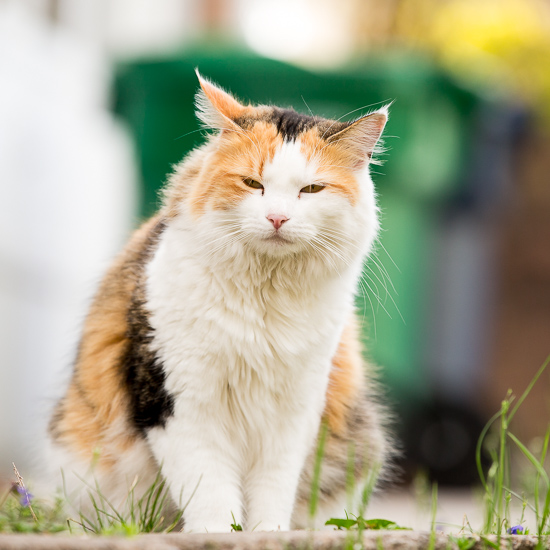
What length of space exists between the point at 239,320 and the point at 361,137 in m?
0.66

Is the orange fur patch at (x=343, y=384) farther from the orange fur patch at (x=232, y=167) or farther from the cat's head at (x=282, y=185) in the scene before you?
the orange fur patch at (x=232, y=167)

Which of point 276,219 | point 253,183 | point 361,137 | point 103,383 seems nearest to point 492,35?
point 361,137

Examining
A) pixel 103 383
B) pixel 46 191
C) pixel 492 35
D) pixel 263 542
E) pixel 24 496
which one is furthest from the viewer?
pixel 492 35

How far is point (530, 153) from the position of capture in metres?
6.83

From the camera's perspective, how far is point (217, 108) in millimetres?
2229

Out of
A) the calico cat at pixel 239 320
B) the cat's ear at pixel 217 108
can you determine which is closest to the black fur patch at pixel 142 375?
the calico cat at pixel 239 320

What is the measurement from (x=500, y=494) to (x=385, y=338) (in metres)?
3.04

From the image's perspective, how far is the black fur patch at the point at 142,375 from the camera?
2.17 metres

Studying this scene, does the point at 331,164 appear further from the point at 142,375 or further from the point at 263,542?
the point at 263,542

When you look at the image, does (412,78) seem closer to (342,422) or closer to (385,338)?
(385,338)

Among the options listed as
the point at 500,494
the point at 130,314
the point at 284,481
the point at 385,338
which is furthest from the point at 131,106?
the point at 500,494

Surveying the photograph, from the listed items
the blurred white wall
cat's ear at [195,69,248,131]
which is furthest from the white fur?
the blurred white wall

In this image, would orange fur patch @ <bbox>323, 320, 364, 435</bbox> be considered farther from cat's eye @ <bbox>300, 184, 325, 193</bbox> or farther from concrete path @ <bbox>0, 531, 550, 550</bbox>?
concrete path @ <bbox>0, 531, 550, 550</bbox>

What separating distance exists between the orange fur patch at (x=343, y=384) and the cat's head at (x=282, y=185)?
51 cm
